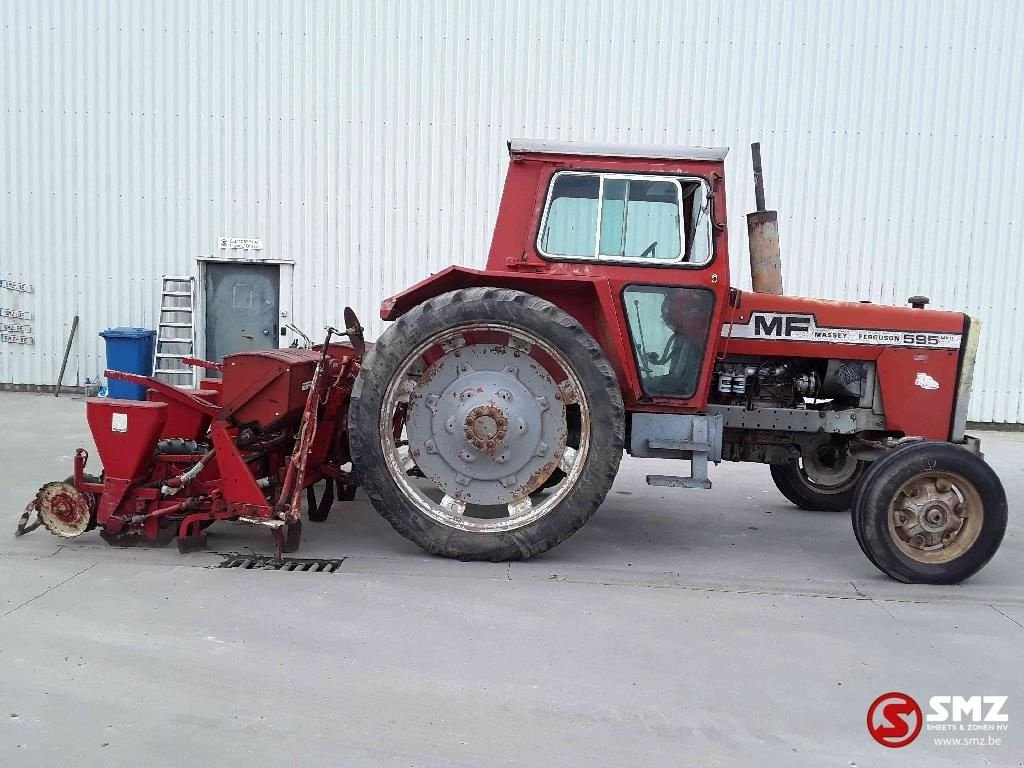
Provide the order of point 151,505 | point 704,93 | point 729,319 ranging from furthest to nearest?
point 704,93, point 729,319, point 151,505

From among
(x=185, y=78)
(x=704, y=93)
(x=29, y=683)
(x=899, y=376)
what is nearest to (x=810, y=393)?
(x=899, y=376)

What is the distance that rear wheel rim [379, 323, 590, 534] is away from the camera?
173 inches

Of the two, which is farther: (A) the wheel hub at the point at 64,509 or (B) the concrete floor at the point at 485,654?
(A) the wheel hub at the point at 64,509

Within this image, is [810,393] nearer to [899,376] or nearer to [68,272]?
[899,376]

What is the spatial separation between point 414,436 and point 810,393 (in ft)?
8.38

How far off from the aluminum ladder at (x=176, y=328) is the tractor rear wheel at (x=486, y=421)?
686cm

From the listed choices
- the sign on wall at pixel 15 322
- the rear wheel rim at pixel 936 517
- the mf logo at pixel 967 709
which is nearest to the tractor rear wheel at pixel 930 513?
the rear wheel rim at pixel 936 517

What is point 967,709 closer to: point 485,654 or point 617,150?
point 485,654

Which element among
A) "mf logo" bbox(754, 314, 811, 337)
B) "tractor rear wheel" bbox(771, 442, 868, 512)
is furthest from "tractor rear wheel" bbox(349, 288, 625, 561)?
"tractor rear wheel" bbox(771, 442, 868, 512)

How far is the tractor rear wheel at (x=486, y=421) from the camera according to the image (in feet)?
14.1

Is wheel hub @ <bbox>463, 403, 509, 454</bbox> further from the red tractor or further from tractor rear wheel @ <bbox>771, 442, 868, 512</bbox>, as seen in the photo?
tractor rear wheel @ <bbox>771, 442, 868, 512</bbox>

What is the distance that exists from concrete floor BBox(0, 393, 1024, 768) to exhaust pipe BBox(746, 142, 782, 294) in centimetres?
174

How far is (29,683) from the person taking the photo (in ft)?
9.41

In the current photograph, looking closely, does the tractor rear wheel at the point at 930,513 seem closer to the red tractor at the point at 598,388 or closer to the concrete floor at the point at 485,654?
the red tractor at the point at 598,388
